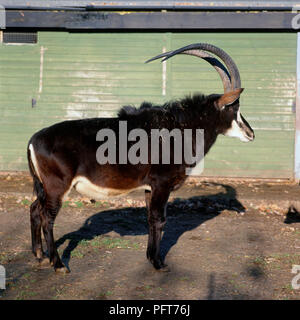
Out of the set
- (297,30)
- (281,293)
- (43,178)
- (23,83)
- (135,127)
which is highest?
(297,30)

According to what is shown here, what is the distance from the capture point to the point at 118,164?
5.66 m

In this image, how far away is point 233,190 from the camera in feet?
33.5

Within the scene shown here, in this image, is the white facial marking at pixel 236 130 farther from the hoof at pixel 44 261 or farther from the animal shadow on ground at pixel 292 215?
the hoof at pixel 44 261

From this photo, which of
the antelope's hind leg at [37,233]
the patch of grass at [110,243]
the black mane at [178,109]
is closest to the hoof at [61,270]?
the antelope's hind leg at [37,233]

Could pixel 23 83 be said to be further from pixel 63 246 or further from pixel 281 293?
pixel 281 293

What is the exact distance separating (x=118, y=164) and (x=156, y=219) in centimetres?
88

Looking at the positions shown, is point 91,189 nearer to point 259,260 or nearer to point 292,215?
point 259,260

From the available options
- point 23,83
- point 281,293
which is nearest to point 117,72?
point 23,83

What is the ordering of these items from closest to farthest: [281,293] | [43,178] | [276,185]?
[281,293] → [43,178] → [276,185]

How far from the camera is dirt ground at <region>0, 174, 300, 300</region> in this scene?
16.6ft

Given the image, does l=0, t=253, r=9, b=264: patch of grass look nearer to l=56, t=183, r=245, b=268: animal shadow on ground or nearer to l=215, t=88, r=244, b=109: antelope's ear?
l=56, t=183, r=245, b=268: animal shadow on ground

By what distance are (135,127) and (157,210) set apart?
3.67 ft

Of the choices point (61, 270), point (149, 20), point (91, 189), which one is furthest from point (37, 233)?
point (149, 20)

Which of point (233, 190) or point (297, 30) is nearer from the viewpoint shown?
point (233, 190)
